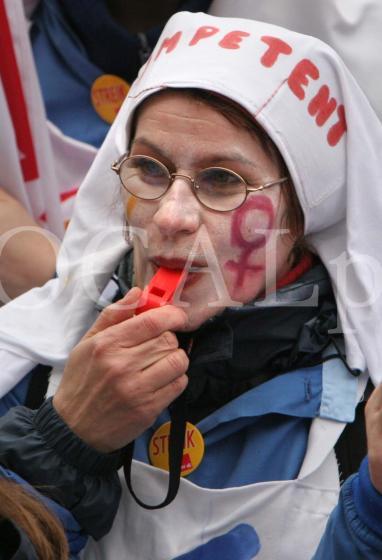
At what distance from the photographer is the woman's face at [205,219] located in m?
2.13

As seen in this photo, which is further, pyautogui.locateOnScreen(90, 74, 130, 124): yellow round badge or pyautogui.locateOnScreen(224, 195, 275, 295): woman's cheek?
pyautogui.locateOnScreen(90, 74, 130, 124): yellow round badge

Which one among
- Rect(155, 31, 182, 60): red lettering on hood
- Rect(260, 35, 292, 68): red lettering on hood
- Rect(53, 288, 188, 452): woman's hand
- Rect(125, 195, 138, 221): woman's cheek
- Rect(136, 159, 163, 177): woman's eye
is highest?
Rect(260, 35, 292, 68): red lettering on hood

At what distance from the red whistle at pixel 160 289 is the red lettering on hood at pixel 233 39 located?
50cm

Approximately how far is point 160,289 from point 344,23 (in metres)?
0.96

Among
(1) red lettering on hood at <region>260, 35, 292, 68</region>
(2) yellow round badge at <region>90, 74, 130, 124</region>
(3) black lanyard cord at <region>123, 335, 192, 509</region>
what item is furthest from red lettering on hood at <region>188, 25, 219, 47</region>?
(2) yellow round badge at <region>90, 74, 130, 124</region>

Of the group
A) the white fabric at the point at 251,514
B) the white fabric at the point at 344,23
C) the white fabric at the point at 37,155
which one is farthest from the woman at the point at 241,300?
the white fabric at the point at 37,155

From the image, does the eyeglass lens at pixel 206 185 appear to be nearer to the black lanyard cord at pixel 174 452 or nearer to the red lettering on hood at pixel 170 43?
the red lettering on hood at pixel 170 43

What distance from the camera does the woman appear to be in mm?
2062

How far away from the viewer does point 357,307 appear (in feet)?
7.23

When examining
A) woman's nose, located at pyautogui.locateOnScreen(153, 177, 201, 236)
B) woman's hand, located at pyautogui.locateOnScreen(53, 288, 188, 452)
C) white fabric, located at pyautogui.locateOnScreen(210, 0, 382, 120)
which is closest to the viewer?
woman's hand, located at pyautogui.locateOnScreen(53, 288, 188, 452)

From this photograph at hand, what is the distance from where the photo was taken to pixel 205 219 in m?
2.15

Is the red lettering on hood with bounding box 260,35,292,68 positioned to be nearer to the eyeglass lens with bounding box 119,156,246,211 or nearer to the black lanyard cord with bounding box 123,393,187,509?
the eyeglass lens with bounding box 119,156,246,211

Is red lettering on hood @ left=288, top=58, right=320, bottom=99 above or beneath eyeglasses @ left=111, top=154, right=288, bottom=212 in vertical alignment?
above

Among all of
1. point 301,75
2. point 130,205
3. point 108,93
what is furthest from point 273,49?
point 108,93
